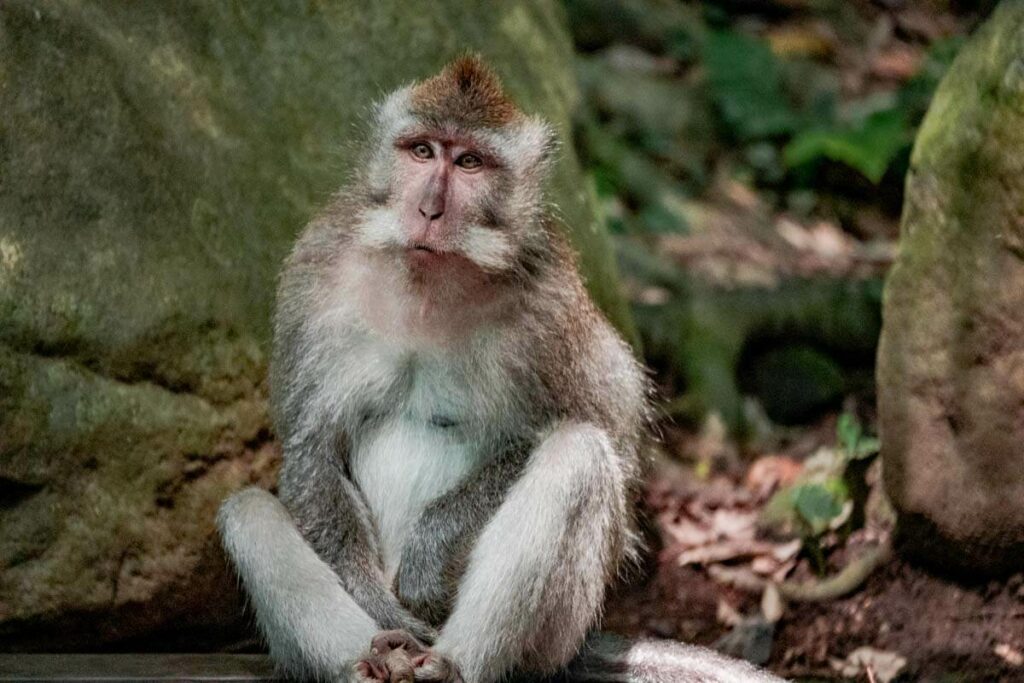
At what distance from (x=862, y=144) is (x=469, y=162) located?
5849 mm

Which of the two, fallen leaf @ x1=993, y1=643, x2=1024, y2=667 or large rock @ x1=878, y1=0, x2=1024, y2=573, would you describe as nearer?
large rock @ x1=878, y1=0, x2=1024, y2=573

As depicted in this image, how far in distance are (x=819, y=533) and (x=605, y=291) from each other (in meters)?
1.70

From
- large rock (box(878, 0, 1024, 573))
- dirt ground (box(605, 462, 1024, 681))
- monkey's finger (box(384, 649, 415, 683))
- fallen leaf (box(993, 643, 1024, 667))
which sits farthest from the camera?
dirt ground (box(605, 462, 1024, 681))

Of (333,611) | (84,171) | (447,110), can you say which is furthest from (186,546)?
(447,110)

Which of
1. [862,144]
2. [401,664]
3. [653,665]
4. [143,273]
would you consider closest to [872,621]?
[653,665]

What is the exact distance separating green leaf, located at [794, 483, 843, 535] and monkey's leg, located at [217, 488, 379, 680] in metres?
2.96

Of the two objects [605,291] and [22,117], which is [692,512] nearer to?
[605,291]

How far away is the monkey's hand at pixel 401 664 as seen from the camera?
187 inches

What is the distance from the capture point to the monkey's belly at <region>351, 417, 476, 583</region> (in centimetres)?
544

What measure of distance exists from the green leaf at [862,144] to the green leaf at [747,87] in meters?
0.44

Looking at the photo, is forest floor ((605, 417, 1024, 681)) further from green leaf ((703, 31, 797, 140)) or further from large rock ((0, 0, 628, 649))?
green leaf ((703, 31, 797, 140))

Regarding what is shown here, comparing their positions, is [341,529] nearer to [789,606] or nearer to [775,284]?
[789,606]

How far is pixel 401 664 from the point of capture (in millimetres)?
4762

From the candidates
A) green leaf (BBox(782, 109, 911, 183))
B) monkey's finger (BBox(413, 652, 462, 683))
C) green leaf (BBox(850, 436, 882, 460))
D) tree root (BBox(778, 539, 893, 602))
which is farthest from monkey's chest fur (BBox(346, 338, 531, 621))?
green leaf (BBox(782, 109, 911, 183))
